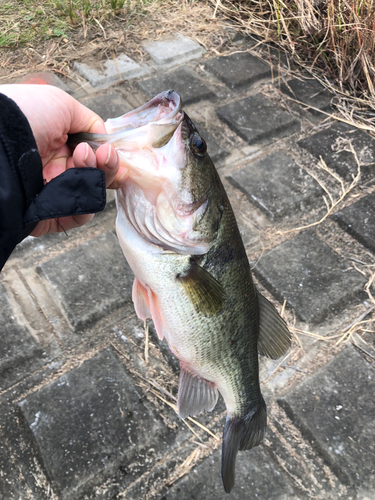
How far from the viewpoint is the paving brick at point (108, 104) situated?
3355 mm

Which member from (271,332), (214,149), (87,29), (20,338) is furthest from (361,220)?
(87,29)

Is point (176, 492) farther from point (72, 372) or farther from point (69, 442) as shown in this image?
point (72, 372)

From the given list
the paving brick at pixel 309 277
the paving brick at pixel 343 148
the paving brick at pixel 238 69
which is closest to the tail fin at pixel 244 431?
the paving brick at pixel 309 277

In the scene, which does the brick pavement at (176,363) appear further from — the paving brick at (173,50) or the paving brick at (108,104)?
the paving brick at (173,50)

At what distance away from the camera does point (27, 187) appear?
1.33 meters

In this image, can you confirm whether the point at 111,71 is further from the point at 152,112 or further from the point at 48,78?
the point at 152,112

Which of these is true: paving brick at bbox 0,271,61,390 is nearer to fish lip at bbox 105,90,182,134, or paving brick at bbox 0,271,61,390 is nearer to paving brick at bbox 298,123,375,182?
fish lip at bbox 105,90,182,134

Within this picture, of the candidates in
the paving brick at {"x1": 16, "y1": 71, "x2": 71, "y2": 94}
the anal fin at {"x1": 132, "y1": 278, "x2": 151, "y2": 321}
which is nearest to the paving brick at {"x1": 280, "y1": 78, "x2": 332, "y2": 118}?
the paving brick at {"x1": 16, "y1": 71, "x2": 71, "y2": 94}

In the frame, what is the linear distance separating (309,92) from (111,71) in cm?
178

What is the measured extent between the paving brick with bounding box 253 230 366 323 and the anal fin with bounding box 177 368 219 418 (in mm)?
912

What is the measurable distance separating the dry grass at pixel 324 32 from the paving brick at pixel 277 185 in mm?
1111

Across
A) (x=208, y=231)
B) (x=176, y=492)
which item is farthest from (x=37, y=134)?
(x=176, y=492)

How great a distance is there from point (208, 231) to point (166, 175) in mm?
254

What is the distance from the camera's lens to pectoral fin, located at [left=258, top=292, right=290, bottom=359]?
1.77 meters
